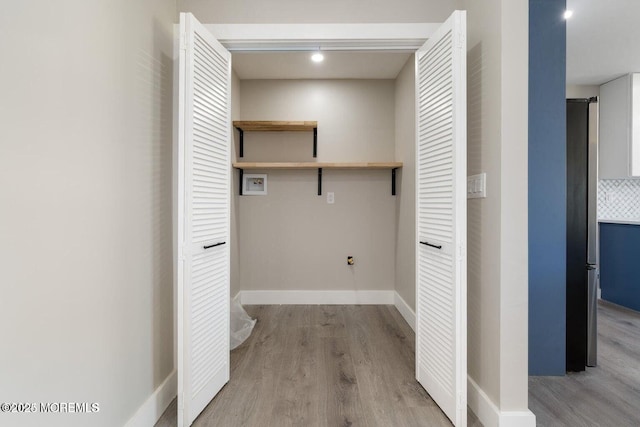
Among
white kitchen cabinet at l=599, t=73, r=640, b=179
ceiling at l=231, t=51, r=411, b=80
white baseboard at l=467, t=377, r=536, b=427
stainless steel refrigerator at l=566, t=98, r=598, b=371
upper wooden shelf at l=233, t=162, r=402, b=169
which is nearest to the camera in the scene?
white baseboard at l=467, t=377, r=536, b=427

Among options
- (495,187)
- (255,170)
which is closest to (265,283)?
(255,170)

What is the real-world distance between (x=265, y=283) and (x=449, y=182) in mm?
2596

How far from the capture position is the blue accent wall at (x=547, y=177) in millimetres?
2023

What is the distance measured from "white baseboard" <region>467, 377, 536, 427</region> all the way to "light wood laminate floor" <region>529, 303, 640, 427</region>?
20 centimetres

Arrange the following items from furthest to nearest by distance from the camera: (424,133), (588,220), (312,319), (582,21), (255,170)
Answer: (255,170) → (312,319) → (582,21) → (588,220) → (424,133)

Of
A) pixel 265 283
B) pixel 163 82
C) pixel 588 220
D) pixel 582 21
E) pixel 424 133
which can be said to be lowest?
pixel 265 283

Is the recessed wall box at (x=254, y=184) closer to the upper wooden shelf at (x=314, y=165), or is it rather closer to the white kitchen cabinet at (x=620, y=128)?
the upper wooden shelf at (x=314, y=165)

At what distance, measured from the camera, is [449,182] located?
1.71 metres

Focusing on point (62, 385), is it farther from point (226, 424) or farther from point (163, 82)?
point (163, 82)

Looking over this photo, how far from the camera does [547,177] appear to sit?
2.04 meters

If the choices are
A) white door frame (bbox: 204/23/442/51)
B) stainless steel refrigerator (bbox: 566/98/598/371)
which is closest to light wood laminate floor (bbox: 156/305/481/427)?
stainless steel refrigerator (bbox: 566/98/598/371)

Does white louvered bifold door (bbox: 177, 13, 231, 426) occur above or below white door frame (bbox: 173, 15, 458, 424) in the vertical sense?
below

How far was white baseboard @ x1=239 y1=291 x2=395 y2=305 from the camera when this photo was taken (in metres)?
Result: 3.73

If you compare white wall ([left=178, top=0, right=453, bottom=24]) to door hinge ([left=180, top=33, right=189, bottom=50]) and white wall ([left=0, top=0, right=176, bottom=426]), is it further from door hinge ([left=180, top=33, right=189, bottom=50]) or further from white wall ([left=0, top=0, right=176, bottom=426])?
door hinge ([left=180, top=33, right=189, bottom=50])
